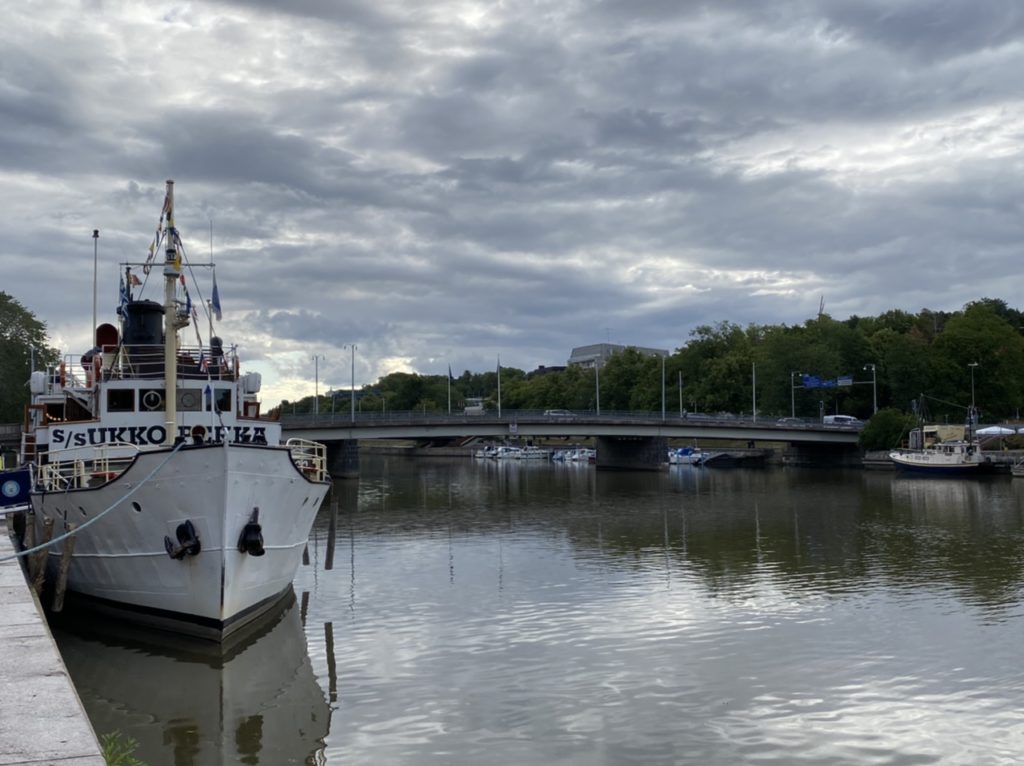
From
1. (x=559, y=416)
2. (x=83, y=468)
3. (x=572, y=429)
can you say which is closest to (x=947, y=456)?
(x=572, y=429)

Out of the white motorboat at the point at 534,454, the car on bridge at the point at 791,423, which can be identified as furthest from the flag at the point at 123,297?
the white motorboat at the point at 534,454

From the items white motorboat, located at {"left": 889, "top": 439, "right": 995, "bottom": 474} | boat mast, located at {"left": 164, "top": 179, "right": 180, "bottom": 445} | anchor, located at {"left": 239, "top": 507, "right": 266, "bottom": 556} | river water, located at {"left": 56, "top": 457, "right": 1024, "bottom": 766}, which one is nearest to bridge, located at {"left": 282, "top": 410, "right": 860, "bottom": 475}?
white motorboat, located at {"left": 889, "top": 439, "right": 995, "bottom": 474}

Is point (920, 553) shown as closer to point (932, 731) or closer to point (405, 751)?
point (932, 731)

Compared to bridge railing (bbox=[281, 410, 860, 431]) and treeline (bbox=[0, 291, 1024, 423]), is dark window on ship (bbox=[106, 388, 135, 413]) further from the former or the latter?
treeline (bbox=[0, 291, 1024, 423])

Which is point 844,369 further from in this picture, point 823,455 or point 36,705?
point 36,705

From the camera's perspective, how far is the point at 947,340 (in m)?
115

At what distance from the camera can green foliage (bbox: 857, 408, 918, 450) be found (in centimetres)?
9988

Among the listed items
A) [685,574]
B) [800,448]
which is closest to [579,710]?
[685,574]

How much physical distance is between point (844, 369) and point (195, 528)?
11752cm

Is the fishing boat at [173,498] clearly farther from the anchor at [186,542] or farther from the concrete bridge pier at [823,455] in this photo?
the concrete bridge pier at [823,455]

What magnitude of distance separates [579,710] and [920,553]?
74.2ft

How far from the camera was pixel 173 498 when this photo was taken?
803 inches

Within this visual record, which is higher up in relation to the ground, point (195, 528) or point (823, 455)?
point (195, 528)

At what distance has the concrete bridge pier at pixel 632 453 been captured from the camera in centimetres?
10850
